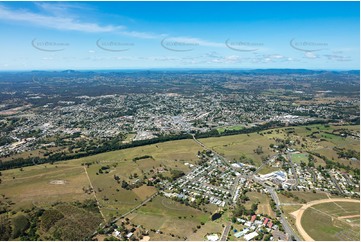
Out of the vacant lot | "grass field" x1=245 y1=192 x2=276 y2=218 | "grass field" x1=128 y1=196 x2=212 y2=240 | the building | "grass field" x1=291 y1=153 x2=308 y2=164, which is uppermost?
the vacant lot

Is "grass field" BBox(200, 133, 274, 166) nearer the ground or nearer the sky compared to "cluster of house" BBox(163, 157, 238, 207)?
nearer the sky

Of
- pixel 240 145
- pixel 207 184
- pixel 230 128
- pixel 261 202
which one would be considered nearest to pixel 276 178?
pixel 261 202

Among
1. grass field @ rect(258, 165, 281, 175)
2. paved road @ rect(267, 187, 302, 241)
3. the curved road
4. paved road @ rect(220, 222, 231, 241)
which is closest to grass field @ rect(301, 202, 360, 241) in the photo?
the curved road

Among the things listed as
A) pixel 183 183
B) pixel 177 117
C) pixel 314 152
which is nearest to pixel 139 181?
pixel 183 183

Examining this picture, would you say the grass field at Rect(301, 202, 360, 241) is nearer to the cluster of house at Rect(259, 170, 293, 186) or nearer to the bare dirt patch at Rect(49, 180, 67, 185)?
the cluster of house at Rect(259, 170, 293, 186)

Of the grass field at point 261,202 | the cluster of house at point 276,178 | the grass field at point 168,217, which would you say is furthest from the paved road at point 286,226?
the grass field at point 168,217

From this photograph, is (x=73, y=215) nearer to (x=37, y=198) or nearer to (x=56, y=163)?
(x=37, y=198)

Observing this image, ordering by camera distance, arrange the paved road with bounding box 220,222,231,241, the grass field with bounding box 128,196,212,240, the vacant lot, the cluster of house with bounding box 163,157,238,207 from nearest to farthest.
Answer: the paved road with bounding box 220,222,231,241 → the grass field with bounding box 128,196,212,240 → the cluster of house with bounding box 163,157,238,207 → the vacant lot
